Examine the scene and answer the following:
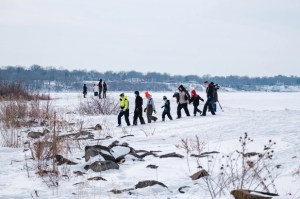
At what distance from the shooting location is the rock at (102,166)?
23.1 ft

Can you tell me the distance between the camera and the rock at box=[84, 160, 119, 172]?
23.1ft

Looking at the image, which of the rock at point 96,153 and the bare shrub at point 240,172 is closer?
the bare shrub at point 240,172

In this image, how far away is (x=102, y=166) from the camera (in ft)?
23.2

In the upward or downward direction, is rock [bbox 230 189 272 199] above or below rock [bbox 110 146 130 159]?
above

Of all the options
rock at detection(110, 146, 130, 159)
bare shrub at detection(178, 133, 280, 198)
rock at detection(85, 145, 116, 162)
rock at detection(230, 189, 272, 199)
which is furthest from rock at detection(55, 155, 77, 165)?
rock at detection(230, 189, 272, 199)

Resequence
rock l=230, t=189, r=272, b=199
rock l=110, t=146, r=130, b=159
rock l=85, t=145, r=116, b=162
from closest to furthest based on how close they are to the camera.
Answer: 1. rock l=230, t=189, r=272, b=199
2. rock l=85, t=145, r=116, b=162
3. rock l=110, t=146, r=130, b=159

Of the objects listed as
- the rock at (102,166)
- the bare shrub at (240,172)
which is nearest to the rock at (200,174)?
the bare shrub at (240,172)

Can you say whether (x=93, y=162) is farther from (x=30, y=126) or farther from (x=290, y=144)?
(x=30, y=126)

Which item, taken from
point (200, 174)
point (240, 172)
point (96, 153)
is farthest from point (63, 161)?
point (240, 172)

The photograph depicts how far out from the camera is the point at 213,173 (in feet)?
22.2

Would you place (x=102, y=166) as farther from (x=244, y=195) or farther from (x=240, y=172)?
(x=244, y=195)

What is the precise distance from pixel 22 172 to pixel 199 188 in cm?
326

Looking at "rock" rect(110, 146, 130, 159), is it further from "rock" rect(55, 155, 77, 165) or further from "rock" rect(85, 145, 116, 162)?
"rock" rect(55, 155, 77, 165)

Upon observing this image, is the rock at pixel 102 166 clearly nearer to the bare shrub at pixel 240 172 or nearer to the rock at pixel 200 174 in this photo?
the bare shrub at pixel 240 172
